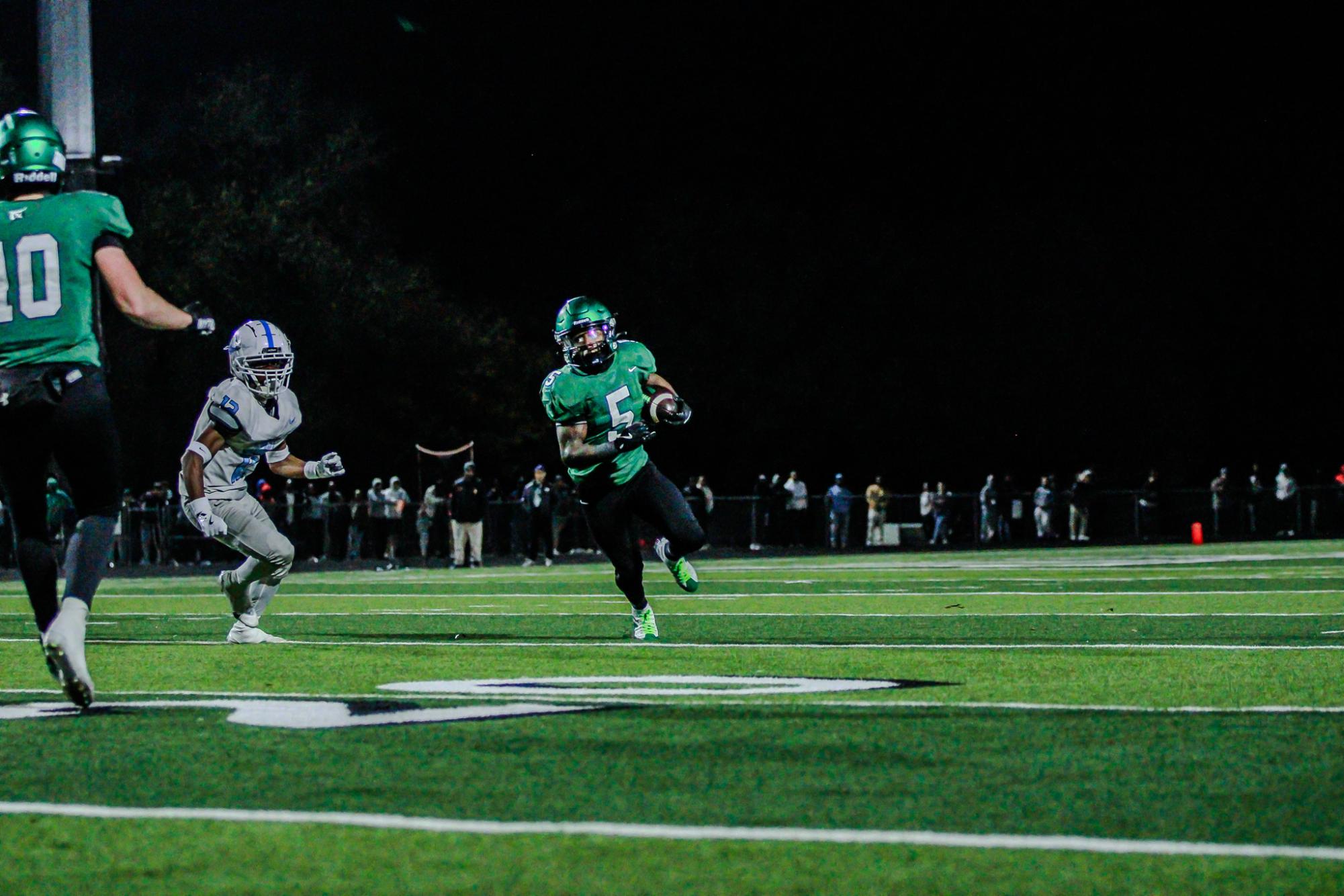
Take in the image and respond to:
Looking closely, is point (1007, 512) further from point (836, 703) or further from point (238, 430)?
point (836, 703)

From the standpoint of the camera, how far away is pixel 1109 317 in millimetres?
59781

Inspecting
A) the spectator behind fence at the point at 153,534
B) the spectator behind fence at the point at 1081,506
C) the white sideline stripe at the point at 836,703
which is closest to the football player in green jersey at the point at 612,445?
the white sideline stripe at the point at 836,703

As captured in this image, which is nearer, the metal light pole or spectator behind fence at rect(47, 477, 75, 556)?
the metal light pole

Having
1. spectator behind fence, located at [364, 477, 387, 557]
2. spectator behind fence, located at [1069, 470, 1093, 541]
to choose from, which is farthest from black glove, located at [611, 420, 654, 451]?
spectator behind fence, located at [1069, 470, 1093, 541]

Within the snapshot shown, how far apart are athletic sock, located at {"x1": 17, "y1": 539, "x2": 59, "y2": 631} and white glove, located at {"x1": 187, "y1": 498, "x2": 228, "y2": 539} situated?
445 centimetres

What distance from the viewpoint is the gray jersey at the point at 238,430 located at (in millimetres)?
12359

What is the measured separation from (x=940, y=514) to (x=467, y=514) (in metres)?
16.1

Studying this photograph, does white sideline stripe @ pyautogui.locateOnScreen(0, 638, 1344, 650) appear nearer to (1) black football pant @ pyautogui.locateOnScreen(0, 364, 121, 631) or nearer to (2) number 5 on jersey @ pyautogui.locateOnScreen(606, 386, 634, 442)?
(2) number 5 on jersey @ pyautogui.locateOnScreen(606, 386, 634, 442)

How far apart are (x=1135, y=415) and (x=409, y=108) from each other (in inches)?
976

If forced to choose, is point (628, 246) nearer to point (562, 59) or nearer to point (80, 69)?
point (562, 59)

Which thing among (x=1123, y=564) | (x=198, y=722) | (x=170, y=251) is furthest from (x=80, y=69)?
(x=170, y=251)

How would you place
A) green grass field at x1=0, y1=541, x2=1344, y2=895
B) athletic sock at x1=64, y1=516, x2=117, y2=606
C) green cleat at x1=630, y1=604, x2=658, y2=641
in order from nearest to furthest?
green grass field at x1=0, y1=541, x2=1344, y2=895
athletic sock at x1=64, y1=516, x2=117, y2=606
green cleat at x1=630, y1=604, x2=658, y2=641

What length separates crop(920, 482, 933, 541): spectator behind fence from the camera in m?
45.0

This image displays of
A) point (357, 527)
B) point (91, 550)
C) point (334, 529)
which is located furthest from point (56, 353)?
point (334, 529)
